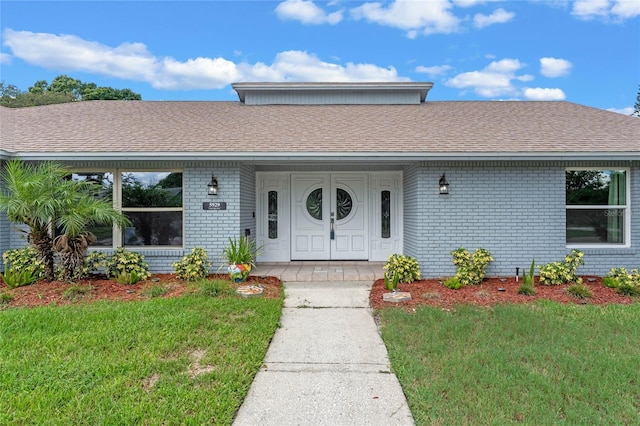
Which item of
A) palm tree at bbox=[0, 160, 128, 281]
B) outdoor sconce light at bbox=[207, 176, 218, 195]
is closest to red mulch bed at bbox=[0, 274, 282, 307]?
palm tree at bbox=[0, 160, 128, 281]

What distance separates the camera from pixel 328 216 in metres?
9.00

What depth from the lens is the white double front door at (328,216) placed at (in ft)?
29.5

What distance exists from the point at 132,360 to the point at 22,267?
489cm

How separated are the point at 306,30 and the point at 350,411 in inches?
582

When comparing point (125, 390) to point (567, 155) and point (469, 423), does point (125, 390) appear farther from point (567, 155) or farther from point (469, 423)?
point (567, 155)

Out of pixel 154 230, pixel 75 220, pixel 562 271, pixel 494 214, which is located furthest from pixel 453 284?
pixel 75 220

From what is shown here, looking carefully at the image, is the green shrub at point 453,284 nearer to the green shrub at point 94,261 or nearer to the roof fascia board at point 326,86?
the roof fascia board at point 326,86

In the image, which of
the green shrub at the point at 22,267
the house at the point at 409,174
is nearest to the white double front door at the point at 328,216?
the house at the point at 409,174

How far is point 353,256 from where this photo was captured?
29.5 ft

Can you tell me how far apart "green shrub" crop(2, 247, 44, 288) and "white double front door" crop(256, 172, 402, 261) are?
4.38 m

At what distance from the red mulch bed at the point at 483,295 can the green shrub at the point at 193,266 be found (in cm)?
330

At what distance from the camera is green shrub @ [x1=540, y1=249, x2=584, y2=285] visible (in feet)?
22.1


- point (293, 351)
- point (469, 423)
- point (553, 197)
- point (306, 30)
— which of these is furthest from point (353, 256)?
point (306, 30)

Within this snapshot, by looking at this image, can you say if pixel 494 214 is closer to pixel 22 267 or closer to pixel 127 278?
pixel 127 278
